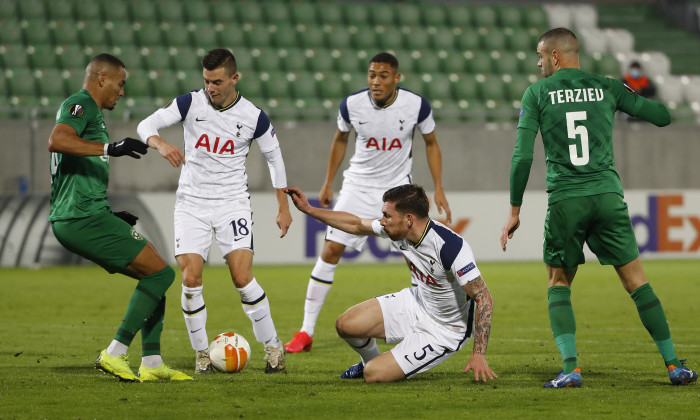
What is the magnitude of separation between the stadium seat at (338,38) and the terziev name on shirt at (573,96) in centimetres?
1648

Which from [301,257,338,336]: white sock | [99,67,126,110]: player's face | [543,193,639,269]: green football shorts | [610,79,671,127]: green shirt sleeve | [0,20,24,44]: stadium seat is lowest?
[301,257,338,336]: white sock

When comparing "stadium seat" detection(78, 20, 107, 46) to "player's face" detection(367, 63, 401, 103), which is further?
"stadium seat" detection(78, 20, 107, 46)

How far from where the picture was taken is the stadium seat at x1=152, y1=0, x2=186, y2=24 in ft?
70.1

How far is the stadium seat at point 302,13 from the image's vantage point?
22.5m

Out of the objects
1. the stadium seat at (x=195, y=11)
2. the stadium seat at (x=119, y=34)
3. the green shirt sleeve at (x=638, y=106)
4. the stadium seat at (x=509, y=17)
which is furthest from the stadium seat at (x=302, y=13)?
the green shirt sleeve at (x=638, y=106)

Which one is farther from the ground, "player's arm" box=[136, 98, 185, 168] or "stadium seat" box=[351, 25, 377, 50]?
"stadium seat" box=[351, 25, 377, 50]

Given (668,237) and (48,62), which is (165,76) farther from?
(668,237)

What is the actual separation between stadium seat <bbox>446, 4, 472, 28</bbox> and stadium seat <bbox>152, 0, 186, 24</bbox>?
6.69m

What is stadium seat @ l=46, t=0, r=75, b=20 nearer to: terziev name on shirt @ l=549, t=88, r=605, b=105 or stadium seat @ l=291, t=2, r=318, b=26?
stadium seat @ l=291, t=2, r=318, b=26

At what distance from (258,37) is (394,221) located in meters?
16.0

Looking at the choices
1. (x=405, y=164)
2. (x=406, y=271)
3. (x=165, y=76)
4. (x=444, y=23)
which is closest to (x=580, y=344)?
(x=405, y=164)

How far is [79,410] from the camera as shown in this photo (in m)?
5.13

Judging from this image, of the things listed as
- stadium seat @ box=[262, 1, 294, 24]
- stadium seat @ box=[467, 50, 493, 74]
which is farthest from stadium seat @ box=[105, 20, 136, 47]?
stadium seat @ box=[467, 50, 493, 74]

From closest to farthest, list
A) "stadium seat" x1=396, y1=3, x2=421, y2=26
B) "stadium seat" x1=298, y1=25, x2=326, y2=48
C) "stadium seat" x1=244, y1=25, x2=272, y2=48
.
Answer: "stadium seat" x1=244, y1=25, x2=272, y2=48
"stadium seat" x1=298, y1=25, x2=326, y2=48
"stadium seat" x1=396, y1=3, x2=421, y2=26
